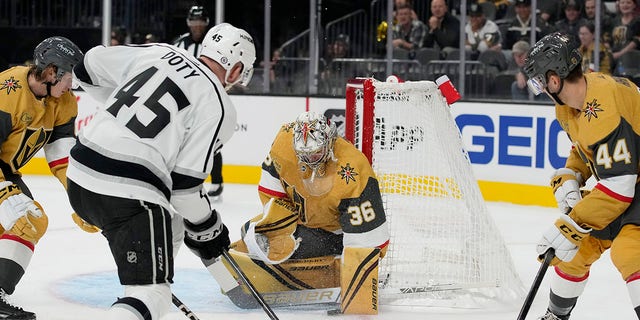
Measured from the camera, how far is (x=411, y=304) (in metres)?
4.09

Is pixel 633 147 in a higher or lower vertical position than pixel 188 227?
higher

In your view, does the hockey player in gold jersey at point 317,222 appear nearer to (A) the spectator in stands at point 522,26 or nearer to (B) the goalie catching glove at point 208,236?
(B) the goalie catching glove at point 208,236

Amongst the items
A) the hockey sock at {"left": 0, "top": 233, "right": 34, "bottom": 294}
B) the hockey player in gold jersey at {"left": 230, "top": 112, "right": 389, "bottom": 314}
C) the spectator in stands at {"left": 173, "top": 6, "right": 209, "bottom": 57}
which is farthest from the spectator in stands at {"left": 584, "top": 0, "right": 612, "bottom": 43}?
the hockey sock at {"left": 0, "top": 233, "right": 34, "bottom": 294}

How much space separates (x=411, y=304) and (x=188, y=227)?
1.21 meters

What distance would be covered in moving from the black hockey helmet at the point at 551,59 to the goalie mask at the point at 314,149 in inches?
32.1

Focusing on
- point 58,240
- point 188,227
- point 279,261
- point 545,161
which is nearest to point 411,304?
point 279,261

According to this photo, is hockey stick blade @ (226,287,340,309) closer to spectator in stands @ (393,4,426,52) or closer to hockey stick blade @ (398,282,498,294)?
hockey stick blade @ (398,282,498,294)

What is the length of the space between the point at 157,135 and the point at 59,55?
888 millimetres

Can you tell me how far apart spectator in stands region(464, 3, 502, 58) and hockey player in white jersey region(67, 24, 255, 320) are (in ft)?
15.9

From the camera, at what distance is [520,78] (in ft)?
24.1

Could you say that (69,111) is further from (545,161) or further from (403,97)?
(545,161)

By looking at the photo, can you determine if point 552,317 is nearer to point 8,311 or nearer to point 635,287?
point 635,287

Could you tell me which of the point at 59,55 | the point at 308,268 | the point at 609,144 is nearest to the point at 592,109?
the point at 609,144

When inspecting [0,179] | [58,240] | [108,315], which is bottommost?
[58,240]
